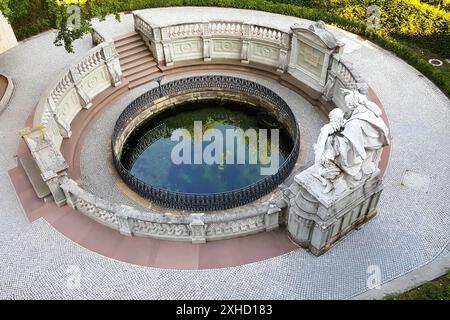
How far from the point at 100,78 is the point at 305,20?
13.9 meters

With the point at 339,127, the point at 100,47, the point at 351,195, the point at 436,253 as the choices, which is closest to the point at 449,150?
the point at 436,253

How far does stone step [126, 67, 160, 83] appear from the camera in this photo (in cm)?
2491

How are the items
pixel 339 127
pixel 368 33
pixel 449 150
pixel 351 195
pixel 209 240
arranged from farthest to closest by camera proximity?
pixel 368 33 → pixel 449 150 → pixel 209 240 → pixel 351 195 → pixel 339 127

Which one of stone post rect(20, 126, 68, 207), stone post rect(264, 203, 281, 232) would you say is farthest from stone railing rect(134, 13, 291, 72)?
Result: stone post rect(264, 203, 281, 232)

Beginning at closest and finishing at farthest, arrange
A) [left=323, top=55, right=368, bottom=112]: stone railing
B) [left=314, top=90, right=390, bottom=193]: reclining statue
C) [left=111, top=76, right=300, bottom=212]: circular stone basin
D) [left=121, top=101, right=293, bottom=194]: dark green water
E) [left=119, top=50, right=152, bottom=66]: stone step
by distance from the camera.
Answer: [left=314, top=90, right=390, bottom=193]: reclining statue < [left=111, top=76, right=300, bottom=212]: circular stone basin < [left=323, top=55, right=368, bottom=112]: stone railing < [left=121, top=101, right=293, bottom=194]: dark green water < [left=119, top=50, right=152, bottom=66]: stone step

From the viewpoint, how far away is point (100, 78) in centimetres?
2372

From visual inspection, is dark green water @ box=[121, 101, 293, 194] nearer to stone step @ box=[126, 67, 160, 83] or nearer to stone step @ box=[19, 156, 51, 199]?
stone step @ box=[126, 67, 160, 83]

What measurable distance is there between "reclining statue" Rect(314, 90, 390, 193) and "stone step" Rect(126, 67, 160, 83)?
48.4 feet

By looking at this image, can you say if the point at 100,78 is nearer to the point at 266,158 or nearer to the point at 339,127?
the point at 266,158

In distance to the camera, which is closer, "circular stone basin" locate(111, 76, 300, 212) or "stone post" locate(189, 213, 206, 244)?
"stone post" locate(189, 213, 206, 244)

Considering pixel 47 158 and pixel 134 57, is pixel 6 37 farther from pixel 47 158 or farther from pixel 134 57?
pixel 47 158

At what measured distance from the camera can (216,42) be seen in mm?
25391

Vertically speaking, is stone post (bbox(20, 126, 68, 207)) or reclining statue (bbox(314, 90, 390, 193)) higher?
reclining statue (bbox(314, 90, 390, 193))

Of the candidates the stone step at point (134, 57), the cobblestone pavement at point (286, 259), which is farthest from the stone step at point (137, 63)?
the cobblestone pavement at point (286, 259)
